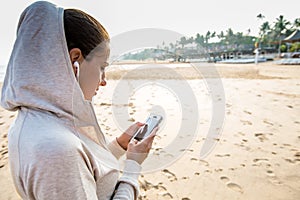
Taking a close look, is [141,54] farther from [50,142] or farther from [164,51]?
[50,142]

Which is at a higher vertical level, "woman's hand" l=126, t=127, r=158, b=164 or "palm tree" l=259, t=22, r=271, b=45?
"palm tree" l=259, t=22, r=271, b=45

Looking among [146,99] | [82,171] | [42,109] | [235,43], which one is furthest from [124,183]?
[235,43]

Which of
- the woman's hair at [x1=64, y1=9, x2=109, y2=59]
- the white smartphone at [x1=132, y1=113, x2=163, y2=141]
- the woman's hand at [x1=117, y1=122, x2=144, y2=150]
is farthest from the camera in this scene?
the woman's hand at [x1=117, y1=122, x2=144, y2=150]

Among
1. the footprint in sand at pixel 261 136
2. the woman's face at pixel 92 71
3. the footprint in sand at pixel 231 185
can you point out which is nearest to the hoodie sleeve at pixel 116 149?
the woman's face at pixel 92 71

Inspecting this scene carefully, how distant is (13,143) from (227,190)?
5.73 feet

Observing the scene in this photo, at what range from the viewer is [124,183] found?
76 cm

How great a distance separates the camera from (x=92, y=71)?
0.69 meters

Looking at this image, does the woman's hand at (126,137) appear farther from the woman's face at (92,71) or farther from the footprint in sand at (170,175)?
the footprint in sand at (170,175)

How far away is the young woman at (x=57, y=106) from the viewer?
492 millimetres

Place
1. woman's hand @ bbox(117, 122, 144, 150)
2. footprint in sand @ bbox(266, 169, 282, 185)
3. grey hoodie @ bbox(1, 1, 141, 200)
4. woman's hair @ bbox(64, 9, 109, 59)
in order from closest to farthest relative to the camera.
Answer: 1. grey hoodie @ bbox(1, 1, 141, 200)
2. woman's hair @ bbox(64, 9, 109, 59)
3. woman's hand @ bbox(117, 122, 144, 150)
4. footprint in sand @ bbox(266, 169, 282, 185)

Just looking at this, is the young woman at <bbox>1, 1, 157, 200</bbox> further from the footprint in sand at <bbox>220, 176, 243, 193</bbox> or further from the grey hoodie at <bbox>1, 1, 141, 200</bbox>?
the footprint in sand at <bbox>220, 176, 243, 193</bbox>

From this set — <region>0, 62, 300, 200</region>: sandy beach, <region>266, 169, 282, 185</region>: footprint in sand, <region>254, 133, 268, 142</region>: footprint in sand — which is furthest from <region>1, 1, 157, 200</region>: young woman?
<region>254, 133, 268, 142</region>: footprint in sand

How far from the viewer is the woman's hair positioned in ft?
2.04

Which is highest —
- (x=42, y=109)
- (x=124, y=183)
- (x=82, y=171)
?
(x=42, y=109)
